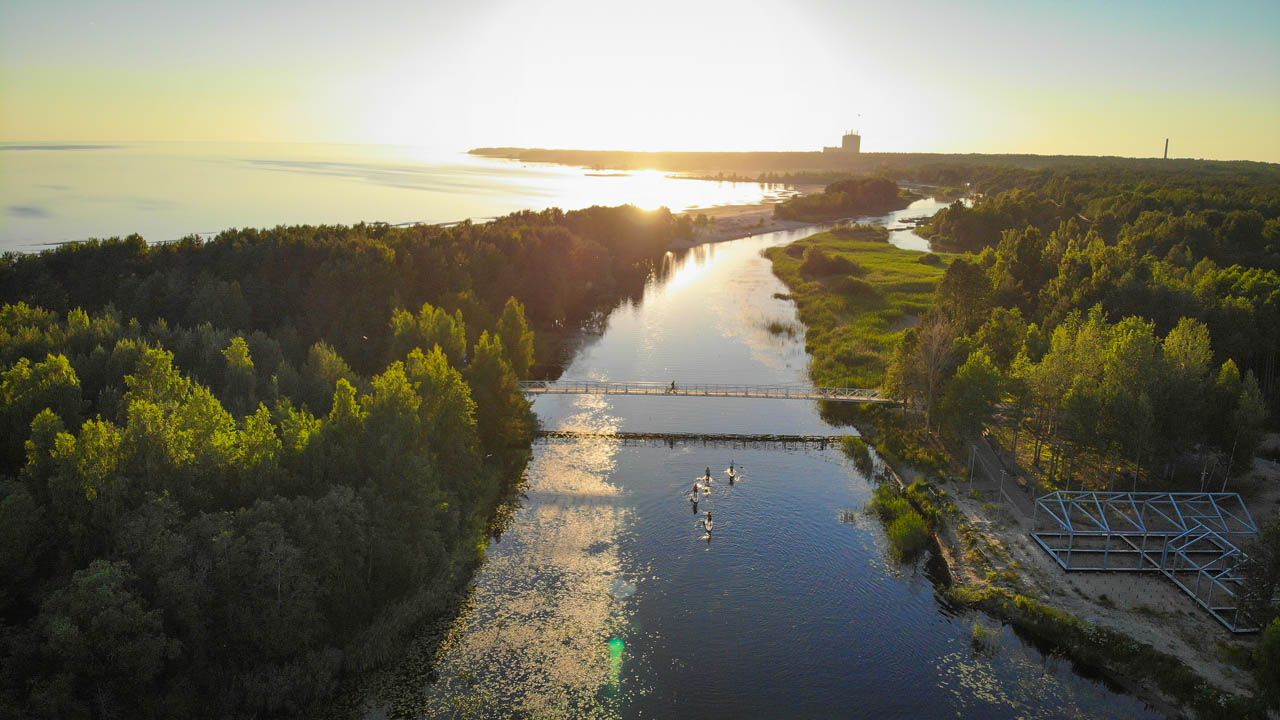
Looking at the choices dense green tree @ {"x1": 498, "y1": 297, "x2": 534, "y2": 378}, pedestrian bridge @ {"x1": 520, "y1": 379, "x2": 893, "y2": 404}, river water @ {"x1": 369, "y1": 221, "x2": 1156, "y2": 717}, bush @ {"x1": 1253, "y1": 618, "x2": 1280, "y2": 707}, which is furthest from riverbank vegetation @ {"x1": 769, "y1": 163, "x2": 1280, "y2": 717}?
dense green tree @ {"x1": 498, "y1": 297, "x2": 534, "y2": 378}

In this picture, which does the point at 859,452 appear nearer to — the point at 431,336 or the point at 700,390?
the point at 700,390

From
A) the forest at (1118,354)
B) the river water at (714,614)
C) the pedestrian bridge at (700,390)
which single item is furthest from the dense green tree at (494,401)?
the forest at (1118,354)

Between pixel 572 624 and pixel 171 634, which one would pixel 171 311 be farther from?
pixel 572 624

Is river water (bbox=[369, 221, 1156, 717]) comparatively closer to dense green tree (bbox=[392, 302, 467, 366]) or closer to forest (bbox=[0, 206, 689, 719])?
forest (bbox=[0, 206, 689, 719])

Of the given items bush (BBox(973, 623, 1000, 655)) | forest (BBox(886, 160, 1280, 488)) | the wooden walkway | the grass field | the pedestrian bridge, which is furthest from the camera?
the grass field

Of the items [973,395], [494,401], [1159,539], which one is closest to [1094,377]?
[973,395]

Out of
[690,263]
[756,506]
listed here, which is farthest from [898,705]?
[690,263]

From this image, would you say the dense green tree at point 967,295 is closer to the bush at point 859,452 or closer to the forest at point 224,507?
the bush at point 859,452
